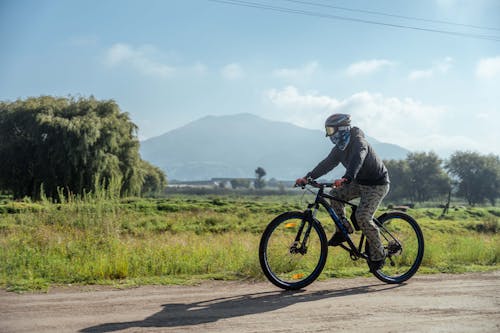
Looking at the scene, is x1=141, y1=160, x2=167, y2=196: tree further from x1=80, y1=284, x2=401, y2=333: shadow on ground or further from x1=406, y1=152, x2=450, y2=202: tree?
x1=80, y1=284, x2=401, y2=333: shadow on ground

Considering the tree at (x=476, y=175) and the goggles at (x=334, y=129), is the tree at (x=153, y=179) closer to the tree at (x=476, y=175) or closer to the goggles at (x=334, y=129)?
the tree at (x=476, y=175)

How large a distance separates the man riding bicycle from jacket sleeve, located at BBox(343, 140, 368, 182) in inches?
1.6

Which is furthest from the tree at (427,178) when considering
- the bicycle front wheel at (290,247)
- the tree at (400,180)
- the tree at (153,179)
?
the bicycle front wheel at (290,247)

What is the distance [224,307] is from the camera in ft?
17.1

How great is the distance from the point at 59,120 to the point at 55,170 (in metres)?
5.08

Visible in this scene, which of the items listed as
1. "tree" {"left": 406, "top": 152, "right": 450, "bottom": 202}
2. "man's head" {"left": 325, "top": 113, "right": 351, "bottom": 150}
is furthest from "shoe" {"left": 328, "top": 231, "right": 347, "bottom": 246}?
"tree" {"left": 406, "top": 152, "right": 450, "bottom": 202}

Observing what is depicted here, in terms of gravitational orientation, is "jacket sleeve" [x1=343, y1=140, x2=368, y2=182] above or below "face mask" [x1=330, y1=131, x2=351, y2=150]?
below

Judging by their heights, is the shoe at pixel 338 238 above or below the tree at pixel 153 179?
below

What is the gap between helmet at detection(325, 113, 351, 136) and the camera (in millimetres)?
6430

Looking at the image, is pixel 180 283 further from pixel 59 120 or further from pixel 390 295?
pixel 59 120

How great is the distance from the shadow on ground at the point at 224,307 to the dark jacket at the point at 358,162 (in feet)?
4.99

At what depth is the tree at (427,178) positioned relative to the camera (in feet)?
345

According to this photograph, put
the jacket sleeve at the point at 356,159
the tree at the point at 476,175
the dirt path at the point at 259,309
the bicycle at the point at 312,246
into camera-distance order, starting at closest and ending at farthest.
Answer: the dirt path at the point at 259,309
the jacket sleeve at the point at 356,159
the bicycle at the point at 312,246
the tree at the point at 476,175

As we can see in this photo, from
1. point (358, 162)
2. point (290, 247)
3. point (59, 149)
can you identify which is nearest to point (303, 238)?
point (290, 247)
